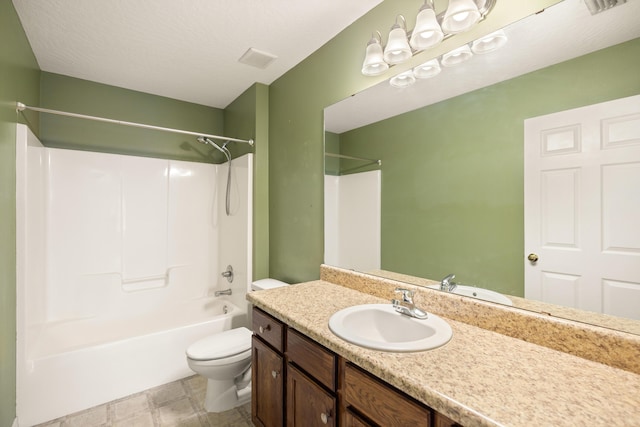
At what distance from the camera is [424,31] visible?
127 centimetres

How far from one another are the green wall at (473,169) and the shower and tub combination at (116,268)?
1.51 m

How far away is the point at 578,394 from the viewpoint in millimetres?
722

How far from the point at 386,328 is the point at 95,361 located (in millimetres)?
2046

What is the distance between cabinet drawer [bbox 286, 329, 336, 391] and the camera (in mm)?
1083

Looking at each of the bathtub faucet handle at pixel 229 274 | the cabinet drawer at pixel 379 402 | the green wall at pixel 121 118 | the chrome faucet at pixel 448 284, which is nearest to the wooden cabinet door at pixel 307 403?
the cabinet drawer at pixel 379 402

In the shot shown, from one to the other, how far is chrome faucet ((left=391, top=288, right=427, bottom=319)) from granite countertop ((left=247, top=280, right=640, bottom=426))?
0.14m

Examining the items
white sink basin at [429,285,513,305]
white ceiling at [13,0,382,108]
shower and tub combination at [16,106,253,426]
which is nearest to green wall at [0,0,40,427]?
shower and tub combination at [16,106,253,426]

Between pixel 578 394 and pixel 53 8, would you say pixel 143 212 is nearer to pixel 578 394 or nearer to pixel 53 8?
pixel 53 8

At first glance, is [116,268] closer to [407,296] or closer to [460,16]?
[407,296]

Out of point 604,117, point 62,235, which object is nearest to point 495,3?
point 604,117

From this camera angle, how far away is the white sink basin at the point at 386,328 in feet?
3.23

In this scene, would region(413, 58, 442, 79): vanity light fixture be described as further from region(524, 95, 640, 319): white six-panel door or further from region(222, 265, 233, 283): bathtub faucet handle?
region(222, 265, 233, 283): bathtub faucet handle

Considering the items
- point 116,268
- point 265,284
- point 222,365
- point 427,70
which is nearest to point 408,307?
point 427,70

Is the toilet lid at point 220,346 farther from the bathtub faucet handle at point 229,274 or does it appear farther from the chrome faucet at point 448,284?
the chrome faucet at point 448,284
